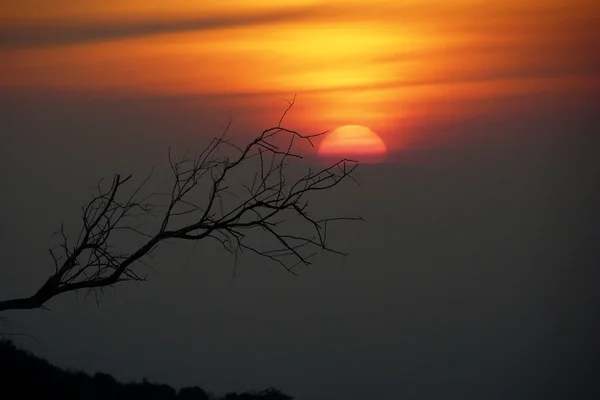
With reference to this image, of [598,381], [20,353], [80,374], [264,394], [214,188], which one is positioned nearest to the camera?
[214,188]

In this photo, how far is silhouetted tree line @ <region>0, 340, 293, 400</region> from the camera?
9891 mm

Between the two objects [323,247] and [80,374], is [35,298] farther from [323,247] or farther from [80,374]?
[80,374]

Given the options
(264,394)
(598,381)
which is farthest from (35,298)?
(598,381)

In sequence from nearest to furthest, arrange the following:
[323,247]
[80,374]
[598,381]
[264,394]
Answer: [323,247], [80,374], [264,394], [598,381]

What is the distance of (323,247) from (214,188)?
1.15 m

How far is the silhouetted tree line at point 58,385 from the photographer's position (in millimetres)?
9891

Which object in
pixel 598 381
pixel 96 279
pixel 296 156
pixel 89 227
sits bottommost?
pixel 96 279

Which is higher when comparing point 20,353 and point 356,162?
point 356,162

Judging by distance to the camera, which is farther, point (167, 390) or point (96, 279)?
point (167, 390)

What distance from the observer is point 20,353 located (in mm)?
10688

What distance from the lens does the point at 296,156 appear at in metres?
7.29

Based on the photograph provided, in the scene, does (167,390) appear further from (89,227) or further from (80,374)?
(89,227)

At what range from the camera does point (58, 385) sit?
10.4m

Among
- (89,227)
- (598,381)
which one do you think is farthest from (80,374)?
(598,381)
